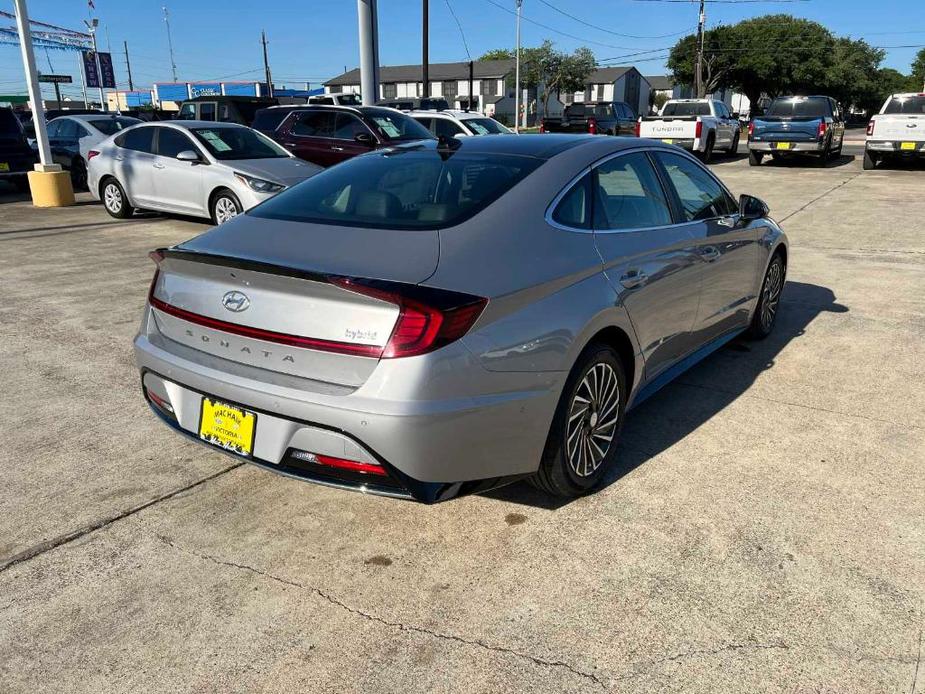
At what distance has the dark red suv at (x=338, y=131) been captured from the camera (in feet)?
41.6

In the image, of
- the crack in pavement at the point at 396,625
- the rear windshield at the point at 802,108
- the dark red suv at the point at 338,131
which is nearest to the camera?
the crack in pavement at the point at 396,625

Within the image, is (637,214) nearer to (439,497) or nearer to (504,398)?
(504,398)

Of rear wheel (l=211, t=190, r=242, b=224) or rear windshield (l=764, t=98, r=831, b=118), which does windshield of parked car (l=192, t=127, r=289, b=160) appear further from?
rear windshield (l=764, t=98, r=831, b=118)

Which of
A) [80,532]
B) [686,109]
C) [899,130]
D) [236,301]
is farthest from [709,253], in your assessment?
[686,109]

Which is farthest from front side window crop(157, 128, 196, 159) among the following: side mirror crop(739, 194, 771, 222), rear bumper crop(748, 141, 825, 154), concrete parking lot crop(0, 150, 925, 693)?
rear bumper crop(748, 141, 825, 154)

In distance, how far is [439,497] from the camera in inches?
104

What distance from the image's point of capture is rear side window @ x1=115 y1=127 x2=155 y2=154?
10.9m

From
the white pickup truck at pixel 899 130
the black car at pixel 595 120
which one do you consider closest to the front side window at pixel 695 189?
the white pickup truck at pixel 899 130

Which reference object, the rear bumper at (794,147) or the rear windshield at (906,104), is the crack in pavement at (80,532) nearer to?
the rear bumper at (794,147)

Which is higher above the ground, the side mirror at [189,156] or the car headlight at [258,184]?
the side mirror at [189,156]

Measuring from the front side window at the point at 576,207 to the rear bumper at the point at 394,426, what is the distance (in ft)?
2.43

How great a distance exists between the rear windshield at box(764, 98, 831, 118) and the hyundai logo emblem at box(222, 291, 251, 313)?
68.6 feet

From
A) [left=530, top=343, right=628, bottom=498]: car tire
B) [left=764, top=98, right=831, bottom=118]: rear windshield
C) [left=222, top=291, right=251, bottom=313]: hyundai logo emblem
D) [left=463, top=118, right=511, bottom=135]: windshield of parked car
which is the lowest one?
[left=530, top=343, right=628, bottom=498]: car tire

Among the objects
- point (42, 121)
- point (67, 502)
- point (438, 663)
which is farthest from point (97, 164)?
point (438, 663)
